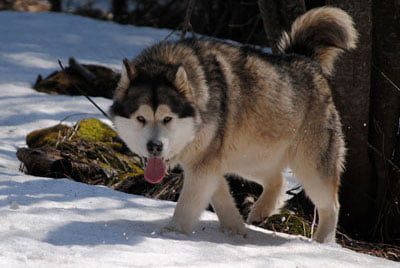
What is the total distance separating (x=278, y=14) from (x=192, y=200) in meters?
2.43

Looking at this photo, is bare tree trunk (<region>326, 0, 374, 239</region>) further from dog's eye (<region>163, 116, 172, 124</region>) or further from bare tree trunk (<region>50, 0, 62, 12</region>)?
bare tree trunk (<region>50, 0, 62, 12</region>)

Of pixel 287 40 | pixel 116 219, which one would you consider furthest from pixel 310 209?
pixel 116 219

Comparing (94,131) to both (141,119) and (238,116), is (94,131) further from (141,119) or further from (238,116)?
(141,119)

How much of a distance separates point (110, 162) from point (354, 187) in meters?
2.25

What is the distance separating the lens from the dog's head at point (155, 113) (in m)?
5.39

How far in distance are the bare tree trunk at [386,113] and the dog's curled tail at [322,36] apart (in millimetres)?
692

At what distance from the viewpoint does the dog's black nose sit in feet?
17.4

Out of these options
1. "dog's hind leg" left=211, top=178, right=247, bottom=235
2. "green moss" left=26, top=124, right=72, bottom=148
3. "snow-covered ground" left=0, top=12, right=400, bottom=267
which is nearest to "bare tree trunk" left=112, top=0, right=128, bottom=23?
"snow-covered ground" left=0, top=12, right=400, bottom=267

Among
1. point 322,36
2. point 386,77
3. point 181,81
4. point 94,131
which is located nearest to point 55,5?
point 94,131

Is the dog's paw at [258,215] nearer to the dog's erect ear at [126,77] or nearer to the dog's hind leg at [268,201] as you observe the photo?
the dog's hind leg at [268,201]

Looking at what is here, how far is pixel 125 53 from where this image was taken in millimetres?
12828

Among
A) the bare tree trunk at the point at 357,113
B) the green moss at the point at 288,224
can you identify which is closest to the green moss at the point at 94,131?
the green moss at the point at 288,224

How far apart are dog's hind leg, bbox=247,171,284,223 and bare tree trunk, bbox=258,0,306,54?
122cm

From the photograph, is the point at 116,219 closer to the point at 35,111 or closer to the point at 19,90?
the point at 35,111
